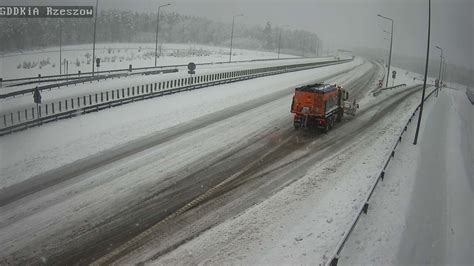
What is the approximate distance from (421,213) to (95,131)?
18.3 meters

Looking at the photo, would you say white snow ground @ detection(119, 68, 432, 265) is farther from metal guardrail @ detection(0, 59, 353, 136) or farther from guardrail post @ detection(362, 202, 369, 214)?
metal guardrail @ detection(0, 59, 353, 136)

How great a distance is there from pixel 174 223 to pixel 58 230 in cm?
364

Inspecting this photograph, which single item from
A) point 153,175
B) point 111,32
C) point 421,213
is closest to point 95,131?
point 153,175

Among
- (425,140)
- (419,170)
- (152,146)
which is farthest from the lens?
(425,140)

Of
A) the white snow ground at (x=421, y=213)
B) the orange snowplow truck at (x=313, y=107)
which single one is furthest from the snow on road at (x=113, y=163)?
the white snow ground at (x=421, y=213)

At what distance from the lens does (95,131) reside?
80.9ft

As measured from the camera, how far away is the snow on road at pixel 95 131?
63.1 feet

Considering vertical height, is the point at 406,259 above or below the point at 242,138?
below

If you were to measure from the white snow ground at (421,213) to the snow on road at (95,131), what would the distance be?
1390 centimetres

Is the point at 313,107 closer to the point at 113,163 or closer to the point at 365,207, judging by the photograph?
the point at 365,207

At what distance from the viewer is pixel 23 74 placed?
63281mm

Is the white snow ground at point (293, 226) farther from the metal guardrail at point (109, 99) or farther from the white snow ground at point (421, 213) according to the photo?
the metal guardrail at point (109, 99)

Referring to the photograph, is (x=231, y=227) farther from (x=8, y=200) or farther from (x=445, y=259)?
(x=8, y=200)

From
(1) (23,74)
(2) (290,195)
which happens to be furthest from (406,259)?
(1) (23,74)
